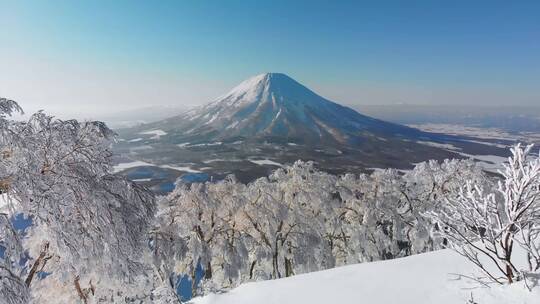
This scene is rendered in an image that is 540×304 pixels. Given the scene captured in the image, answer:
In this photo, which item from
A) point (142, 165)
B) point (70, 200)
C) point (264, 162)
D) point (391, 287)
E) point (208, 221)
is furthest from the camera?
point (264, 162)

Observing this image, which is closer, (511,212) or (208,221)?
(511,212)

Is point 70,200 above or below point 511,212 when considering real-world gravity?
above

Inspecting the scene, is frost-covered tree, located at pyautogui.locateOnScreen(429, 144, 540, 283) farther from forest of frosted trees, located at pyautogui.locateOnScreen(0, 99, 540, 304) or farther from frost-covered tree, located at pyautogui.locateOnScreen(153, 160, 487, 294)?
frost-covered tree, located at pyautogui.locateOnScreen(153, 160, 487, 294)

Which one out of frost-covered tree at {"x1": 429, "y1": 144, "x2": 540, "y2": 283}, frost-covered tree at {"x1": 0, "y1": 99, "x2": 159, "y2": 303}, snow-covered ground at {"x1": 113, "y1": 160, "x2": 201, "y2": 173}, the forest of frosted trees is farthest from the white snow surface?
frost-covered tree at {"x1": 429, "y1": 144, "x2": 540, "y2": 283}

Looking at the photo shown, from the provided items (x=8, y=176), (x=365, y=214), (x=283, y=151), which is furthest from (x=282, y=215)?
(x=283, y=151)

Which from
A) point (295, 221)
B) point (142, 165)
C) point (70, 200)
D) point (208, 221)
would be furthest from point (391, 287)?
point (142, 165)

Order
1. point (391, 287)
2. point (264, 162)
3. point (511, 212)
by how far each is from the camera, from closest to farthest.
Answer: point (511, 212), point (391, 287), point (264, 162)

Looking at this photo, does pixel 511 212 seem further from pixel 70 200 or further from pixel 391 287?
pixel 70 200
